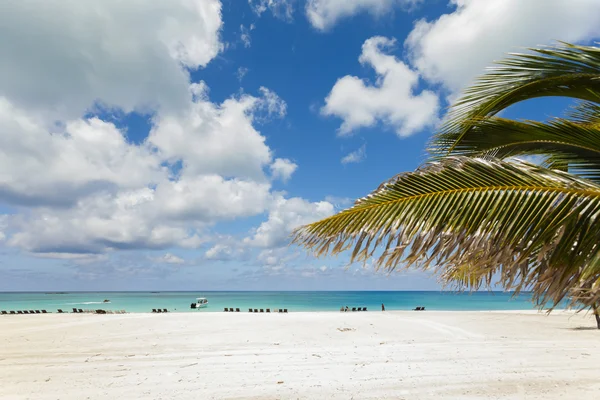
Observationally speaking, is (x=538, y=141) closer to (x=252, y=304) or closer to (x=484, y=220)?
(x=484, y=220)

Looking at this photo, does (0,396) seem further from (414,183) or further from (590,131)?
(590,131)

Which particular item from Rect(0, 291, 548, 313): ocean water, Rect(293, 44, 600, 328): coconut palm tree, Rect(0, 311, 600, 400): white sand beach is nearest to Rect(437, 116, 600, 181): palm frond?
Rect(293, 44, 600, 328): coconut palm tree

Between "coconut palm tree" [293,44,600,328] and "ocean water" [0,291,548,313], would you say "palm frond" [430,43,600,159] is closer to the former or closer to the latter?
"coconut palm tree" [293,44,600,328]

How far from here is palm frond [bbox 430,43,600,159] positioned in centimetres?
301

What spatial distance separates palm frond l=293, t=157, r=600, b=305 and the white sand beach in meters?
3.09

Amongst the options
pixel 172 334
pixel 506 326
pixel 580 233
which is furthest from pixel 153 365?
pixel 506 326

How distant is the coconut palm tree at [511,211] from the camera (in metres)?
2.53

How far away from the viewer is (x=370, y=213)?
2877 millimetres

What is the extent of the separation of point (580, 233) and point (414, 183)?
106 cm

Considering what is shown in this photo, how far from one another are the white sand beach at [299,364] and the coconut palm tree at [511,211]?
9.58 feet

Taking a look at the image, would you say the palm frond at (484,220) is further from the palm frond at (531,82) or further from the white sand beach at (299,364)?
the white sand beach at (299,364)

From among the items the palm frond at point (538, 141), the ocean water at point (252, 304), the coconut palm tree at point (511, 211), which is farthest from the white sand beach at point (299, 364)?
the ocean water at point (252, 304)

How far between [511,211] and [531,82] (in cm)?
128

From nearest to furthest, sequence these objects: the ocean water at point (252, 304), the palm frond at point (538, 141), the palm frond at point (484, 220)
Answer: the palm frond at point (484, 220) < the palm frond at point (538, 141) < the ocean water at point (252, 304)
